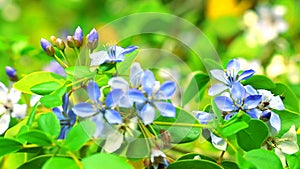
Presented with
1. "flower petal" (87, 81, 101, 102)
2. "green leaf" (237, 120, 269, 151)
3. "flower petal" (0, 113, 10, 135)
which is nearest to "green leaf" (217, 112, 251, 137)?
"green leaf" (237, 120, 269, 151)

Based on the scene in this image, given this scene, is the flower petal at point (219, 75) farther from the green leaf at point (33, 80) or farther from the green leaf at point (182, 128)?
the green leaf at point (33, 80)

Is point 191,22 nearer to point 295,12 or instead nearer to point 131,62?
point 295,12

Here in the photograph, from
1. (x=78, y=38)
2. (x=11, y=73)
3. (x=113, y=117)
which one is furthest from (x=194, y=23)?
(x=113, y=117)

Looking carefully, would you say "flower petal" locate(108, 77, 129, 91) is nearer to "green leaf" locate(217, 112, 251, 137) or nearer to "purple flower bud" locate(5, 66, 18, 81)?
"green leaf" locate(217, 112, 251, 137)

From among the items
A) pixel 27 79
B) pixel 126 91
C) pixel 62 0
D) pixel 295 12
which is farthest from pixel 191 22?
pixel 126 91

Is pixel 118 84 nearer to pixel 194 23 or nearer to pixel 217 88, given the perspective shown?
pixel 217 88
